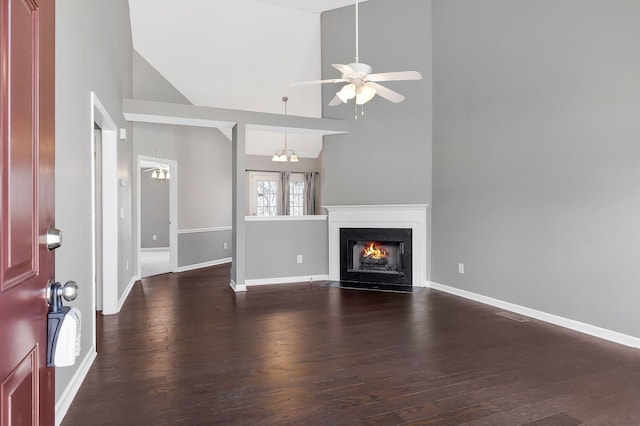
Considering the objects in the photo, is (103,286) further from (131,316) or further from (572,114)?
(572,114)

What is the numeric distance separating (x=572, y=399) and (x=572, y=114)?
2.51 m

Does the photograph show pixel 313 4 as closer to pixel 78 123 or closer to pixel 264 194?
pixel 78 123

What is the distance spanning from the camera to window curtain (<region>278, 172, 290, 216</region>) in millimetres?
9805

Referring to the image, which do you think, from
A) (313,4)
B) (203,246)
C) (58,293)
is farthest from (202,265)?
(58,293)

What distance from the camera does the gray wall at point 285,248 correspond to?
548 cm

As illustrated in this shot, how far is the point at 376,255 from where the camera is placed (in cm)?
568

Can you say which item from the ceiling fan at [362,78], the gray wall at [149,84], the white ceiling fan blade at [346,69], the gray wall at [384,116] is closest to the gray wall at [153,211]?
the gray wall at [149,84]

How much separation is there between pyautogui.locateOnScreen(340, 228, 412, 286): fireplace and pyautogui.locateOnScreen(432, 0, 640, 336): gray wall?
48 cm

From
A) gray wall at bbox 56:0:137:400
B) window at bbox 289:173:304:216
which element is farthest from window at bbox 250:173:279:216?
gray wall at bbox 56:0:137:400

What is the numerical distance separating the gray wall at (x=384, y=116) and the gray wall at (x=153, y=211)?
6402mm

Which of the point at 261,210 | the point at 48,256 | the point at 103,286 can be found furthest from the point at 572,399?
the point at 261,210

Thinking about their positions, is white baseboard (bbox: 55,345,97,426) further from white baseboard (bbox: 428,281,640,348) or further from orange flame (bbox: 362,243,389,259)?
white baseboard (bbox: 428,281,640,348)

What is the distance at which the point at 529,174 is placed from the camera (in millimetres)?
3891

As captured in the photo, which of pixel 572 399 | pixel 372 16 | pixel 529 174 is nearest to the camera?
pixel 572 399
